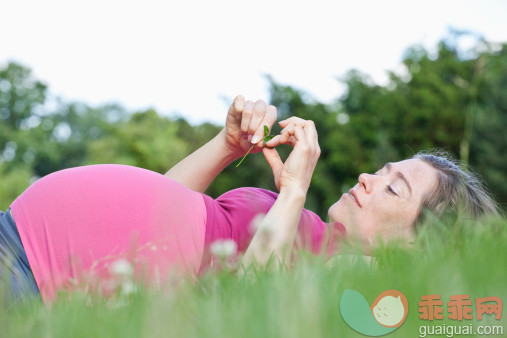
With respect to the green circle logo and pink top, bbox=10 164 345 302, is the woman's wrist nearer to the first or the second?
pink top, bbox=10 164 345 302

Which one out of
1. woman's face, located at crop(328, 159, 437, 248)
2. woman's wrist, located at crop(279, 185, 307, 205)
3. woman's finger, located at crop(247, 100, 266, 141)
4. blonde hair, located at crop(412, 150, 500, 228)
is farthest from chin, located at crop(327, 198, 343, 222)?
woman's finger, located at crop(247, 100, 266, 141)

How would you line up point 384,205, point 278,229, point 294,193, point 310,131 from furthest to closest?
1. point 384,205
2. point 310,131
3. point 294,193
4. point 278,229

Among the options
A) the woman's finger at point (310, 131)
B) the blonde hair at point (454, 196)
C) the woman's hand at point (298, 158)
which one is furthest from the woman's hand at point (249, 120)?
the blonde hair at point (454, 196)

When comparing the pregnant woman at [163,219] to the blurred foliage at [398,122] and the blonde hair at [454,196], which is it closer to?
the blonde hair at [454,196]

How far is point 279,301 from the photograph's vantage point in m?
1.10

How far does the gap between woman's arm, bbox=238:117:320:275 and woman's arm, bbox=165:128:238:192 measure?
577mm

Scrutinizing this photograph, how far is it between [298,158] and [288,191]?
178mm

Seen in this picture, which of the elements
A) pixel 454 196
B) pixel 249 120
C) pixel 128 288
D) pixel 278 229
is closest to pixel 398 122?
pixel 454 196

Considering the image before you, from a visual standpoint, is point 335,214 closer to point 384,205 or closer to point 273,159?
point 384,205

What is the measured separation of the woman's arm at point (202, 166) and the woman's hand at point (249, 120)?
0.14 meters

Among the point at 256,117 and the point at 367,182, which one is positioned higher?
the point at 256,117

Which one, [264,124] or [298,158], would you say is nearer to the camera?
[298,158]

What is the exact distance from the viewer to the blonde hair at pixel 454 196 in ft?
9.66

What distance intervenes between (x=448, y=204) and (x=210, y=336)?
7.82 ft
